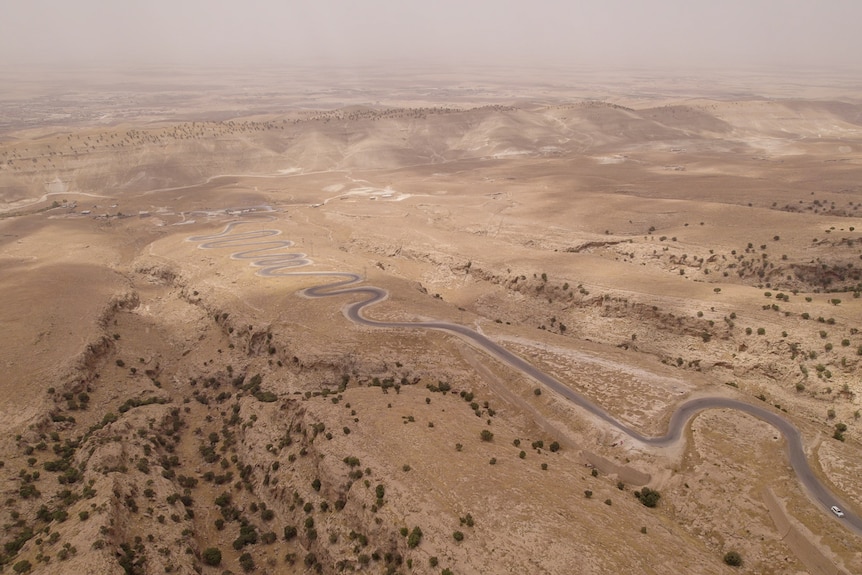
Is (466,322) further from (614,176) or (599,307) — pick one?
(614,176)

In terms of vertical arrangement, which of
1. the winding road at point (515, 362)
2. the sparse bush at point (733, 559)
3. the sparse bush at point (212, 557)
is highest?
the winding road at point (515, 362)

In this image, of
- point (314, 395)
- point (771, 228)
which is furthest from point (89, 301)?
point (771, 228)

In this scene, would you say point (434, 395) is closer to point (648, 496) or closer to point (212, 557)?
point (648, 496)

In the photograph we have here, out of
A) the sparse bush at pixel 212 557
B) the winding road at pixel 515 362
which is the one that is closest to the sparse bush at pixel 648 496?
the winding road at pixel 515 362

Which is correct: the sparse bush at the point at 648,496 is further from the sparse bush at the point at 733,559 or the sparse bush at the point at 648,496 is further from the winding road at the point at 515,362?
the sparse bush at the point at 733,559

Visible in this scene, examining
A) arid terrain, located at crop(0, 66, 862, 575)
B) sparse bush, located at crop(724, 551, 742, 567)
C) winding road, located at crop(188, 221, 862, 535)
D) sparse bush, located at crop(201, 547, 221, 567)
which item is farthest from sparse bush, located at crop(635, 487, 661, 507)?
sparse bush, located at crop(201, 547, 221, 567)

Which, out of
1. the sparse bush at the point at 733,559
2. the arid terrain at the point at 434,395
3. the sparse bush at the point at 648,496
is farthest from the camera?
the sparse bush at the point at 648,496

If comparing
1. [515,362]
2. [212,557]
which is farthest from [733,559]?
[212,557]

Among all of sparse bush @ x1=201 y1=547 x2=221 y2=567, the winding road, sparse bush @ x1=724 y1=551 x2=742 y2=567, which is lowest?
sparse bush @ x1=201 y1=547 x2=221 y2=567

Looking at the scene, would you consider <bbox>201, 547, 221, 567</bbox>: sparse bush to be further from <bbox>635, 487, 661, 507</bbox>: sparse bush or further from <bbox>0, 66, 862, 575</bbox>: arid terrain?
<bbox>635, 487, 661, 507</bbox>: sparse bush
